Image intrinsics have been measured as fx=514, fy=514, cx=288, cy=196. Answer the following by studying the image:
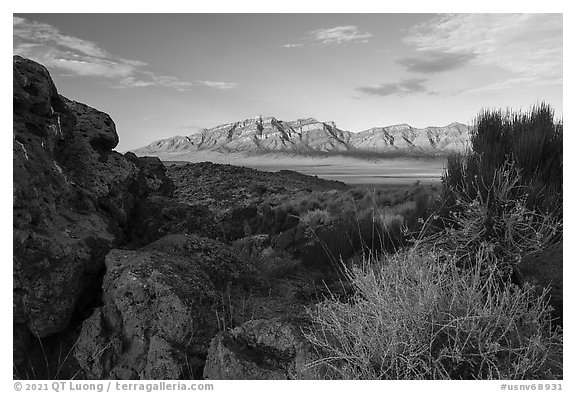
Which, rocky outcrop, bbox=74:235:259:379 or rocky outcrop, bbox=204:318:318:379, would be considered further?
rocky outcrop, bbox=74:235:259:379

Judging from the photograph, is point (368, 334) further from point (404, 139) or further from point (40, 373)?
point (404, 139)

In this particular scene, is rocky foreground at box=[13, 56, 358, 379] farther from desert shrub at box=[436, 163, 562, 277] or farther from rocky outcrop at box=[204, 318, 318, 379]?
desert shrub at box=[436, 163, 562, 277]

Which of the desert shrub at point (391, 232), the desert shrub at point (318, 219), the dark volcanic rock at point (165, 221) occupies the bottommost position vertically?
the desert shrub at point (318, 219)

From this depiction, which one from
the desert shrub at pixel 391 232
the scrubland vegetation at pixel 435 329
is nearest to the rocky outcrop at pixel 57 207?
the scrubland vegetation at pixel 435 329

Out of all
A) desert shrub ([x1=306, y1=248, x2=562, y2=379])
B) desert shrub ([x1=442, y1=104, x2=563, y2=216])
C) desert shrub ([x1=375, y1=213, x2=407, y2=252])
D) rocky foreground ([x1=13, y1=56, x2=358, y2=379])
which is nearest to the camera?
desert shrub ([x1=306, y1=248, x2=562, y2=379])

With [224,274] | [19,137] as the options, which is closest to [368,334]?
[224,274]

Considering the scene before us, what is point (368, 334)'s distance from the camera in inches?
131

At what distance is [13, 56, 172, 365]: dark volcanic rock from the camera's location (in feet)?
11.9

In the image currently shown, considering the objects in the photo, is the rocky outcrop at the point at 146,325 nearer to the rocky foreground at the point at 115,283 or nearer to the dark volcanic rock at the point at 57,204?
the rocky foreground at the point at 115,283

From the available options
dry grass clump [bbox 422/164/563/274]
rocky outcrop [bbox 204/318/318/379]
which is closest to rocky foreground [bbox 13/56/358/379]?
rocky outcrop [bbox 204/318/318/379]

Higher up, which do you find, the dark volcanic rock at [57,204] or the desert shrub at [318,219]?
the dark volcanic rock at [57,204]

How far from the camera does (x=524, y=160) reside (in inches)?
244

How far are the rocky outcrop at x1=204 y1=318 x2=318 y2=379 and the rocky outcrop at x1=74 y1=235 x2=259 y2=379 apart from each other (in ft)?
0.88

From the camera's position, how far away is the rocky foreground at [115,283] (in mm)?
3482
